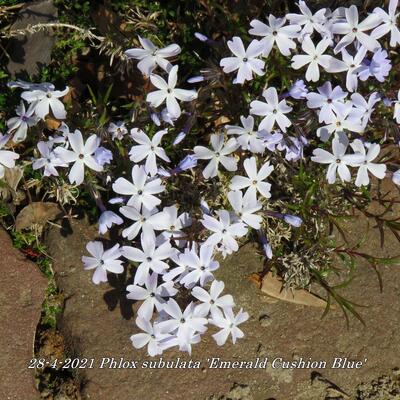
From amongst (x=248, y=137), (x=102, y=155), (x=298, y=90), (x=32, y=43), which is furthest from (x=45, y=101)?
(x=298, y=90)

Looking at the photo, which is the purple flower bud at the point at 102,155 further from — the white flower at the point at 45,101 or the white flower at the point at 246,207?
the white flower at the point at 246,207

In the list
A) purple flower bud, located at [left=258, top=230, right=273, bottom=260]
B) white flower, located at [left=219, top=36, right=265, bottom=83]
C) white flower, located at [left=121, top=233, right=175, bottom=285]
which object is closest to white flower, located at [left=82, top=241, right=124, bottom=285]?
white flower, located at [left=121, top=233, right=175, bottom=285]

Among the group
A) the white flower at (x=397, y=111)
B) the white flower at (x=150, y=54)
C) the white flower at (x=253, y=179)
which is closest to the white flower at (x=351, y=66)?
the white flower at (x=397, y=111)

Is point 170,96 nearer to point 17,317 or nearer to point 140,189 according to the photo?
point 140,189

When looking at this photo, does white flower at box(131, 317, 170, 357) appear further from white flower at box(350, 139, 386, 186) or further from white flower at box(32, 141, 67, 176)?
white flower at box(350, 139, 386, 186)

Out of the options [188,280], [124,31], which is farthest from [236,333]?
[124,31]
